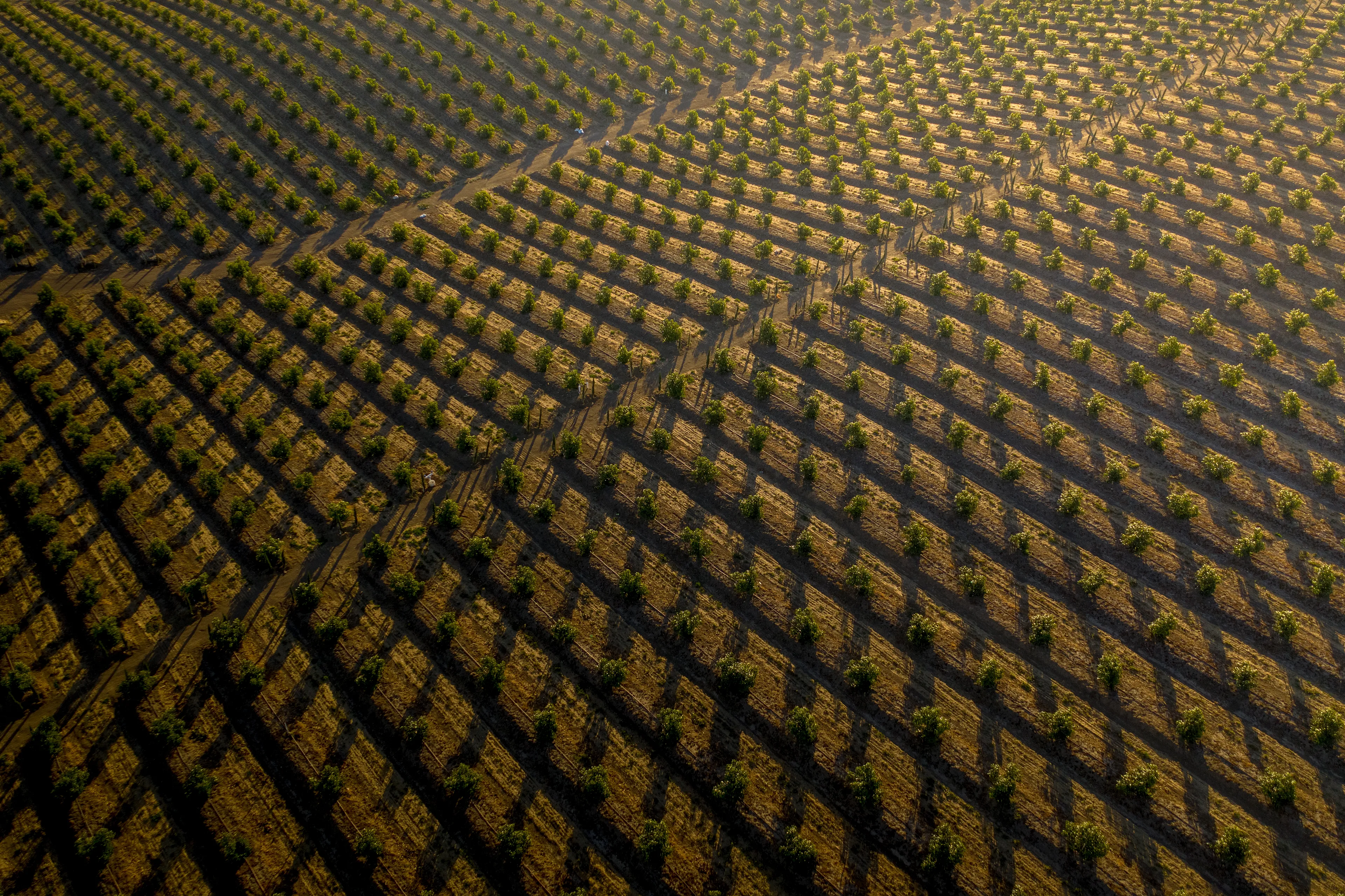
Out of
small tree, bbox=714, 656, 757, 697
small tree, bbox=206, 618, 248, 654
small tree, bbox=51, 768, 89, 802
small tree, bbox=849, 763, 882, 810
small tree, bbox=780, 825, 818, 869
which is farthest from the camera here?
small tree, bbox=206, 618, 248, 654

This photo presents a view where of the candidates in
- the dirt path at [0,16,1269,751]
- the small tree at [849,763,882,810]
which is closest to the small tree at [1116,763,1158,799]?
the small tree at [849,763,882,810]

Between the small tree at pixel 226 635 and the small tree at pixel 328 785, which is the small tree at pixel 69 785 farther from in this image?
the small tree at pixel 328 785

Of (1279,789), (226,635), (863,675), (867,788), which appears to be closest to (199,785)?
(226,635)

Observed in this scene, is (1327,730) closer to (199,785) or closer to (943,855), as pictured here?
(943,855)

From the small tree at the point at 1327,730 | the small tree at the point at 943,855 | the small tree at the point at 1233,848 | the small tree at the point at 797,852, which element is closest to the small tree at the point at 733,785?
the small tree at the point at 797,852

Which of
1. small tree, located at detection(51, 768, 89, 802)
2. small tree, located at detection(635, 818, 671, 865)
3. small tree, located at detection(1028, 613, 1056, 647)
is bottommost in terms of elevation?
small tree, located at detection(51, 768, 89, 802)

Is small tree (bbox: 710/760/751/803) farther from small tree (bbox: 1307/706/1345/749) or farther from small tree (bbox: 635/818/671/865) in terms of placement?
small tree (bbox: 1307/706/1345/749)

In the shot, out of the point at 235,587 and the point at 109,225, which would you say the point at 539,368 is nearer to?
the point at 235,587

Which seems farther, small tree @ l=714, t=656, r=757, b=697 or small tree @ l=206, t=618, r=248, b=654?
small tree @ l=206, t=618, r=248, b=654
